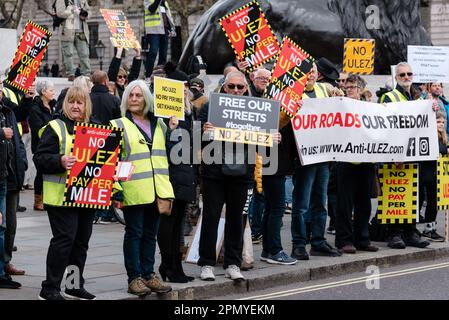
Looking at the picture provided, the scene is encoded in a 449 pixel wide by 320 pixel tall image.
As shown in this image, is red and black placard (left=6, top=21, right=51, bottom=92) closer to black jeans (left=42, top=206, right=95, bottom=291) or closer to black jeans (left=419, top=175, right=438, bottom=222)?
black jeans (left=42, top=206, right=95, bottom=291)

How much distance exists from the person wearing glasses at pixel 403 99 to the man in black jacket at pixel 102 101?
3220 millimetres

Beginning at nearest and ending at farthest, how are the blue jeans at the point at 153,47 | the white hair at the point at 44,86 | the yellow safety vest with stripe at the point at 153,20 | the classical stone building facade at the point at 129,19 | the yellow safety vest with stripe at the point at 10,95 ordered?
the yellow safety vest with stripe at the point at 10,95
the white hair at the point at 44,86
the blue jeans at the point at 153,47
the yellow safety vest with stripe at the point at 153,20
the classical stone building facade at the point at 129,19

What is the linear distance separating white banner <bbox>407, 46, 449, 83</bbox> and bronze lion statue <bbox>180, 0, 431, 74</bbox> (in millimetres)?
5593

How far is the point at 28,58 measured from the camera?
11.0 meters

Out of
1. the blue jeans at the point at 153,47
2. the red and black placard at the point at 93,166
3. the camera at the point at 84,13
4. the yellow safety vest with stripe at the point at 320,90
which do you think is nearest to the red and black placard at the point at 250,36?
the yellow safety vest with stripe at the point at 320,90

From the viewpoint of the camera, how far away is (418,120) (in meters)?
12.7

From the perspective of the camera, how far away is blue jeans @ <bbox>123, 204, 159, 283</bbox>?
9.28 metres

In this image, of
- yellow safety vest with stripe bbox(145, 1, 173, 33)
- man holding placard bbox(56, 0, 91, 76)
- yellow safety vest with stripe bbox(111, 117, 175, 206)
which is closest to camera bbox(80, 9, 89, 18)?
man holding placard bbox(56, 0, 91, 76)

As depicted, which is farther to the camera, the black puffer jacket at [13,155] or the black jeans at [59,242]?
the black puffer jacket at [13,155]

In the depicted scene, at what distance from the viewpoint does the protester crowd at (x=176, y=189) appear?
890 cm

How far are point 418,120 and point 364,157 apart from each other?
0.97 m

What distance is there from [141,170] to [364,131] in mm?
3733

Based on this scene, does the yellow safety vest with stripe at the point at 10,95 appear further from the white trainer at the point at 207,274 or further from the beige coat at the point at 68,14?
the beige coat at the point at 68,14

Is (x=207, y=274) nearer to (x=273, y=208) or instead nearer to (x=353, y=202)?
(x=273, y=208)
